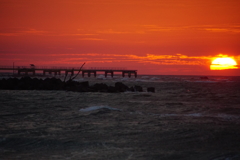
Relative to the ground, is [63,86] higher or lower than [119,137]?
higher

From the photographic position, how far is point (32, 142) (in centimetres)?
1231

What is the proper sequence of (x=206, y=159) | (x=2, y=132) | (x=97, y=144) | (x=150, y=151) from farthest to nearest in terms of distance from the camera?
(x=2, y=132) → (x=97, y=144) → (x=150, y=151) → (x=206, y=159)

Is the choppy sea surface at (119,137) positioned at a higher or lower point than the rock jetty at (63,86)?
lower

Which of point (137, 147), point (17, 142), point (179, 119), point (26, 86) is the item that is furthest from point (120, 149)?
point (26, 86)

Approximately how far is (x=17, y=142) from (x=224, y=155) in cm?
759

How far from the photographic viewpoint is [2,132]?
14.0 metres

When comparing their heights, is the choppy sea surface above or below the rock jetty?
below

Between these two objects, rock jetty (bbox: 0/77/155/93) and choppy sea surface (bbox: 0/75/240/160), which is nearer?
choppy sea surface (bbox: 0/75/240/160)

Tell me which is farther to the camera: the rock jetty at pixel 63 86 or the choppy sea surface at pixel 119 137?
the rock jetty at pixel 63 86

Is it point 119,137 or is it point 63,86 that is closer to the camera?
point 119,137

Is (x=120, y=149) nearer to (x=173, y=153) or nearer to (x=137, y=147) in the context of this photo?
(x=137, y=147)

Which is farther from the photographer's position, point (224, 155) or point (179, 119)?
point (179, 119)

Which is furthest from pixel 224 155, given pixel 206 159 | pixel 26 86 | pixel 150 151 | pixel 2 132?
pixel 26 86

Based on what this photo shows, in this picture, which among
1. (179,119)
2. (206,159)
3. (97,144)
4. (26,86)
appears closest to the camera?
(206,159)
